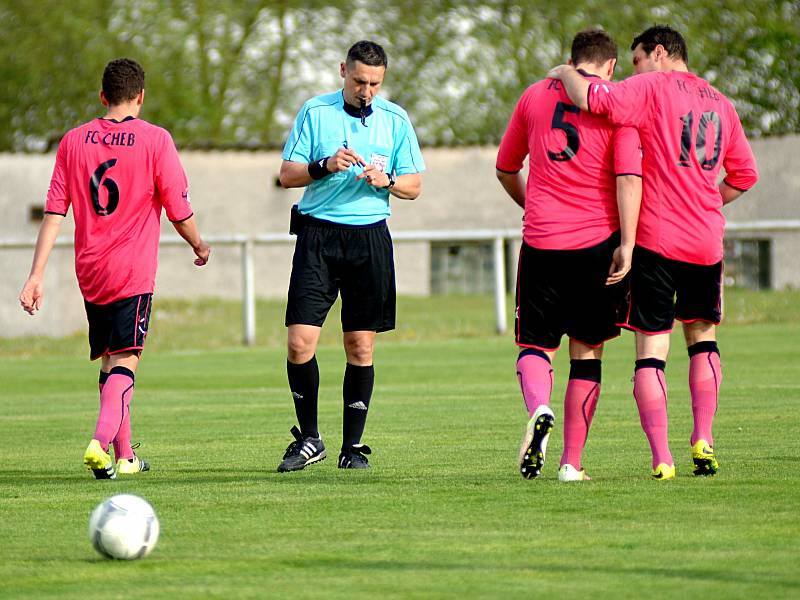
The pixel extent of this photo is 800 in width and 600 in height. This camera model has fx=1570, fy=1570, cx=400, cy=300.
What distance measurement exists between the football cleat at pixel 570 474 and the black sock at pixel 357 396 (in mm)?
1400

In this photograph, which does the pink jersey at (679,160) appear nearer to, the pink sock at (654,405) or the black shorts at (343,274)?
the pink sock at (654,405)

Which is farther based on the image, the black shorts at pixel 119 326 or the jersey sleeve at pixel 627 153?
the black shorts at pixel 119 326

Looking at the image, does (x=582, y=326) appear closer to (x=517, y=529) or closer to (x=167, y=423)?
(x=517, y=529)

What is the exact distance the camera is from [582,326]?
283 inches

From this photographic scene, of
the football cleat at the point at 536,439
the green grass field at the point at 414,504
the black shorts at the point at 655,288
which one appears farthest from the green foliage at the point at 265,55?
the football cleat at the point at 536,439

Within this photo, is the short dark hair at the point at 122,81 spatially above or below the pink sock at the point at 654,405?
above

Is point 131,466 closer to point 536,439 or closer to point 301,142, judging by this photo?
point 301,142

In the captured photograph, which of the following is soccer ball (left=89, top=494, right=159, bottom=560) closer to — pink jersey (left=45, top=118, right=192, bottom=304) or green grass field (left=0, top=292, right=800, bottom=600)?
green grass field (left=0, top=292, right=800, bottom=600)

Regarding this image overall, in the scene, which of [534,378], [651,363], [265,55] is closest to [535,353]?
[534,378]

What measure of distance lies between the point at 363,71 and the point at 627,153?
1.59 meters

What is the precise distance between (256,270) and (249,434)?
21.5 metres

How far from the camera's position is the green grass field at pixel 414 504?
4.94 meters

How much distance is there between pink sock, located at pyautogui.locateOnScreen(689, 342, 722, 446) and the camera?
734 cm

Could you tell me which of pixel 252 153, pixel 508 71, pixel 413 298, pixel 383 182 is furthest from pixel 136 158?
pixel 508 71
